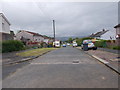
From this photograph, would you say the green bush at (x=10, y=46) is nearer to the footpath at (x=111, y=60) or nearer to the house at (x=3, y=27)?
the house at (x=3, y=27)

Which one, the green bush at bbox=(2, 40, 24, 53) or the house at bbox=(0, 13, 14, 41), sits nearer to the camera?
the green bush at bbox=(2, 40, 24, 53)

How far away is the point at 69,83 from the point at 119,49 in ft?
44.1

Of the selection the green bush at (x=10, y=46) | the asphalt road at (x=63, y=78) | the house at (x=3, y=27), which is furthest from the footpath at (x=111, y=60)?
the house at (x=3, y=27)

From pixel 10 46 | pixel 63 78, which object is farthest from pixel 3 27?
pixel 63 78

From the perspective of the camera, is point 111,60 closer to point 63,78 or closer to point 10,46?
point 63,78

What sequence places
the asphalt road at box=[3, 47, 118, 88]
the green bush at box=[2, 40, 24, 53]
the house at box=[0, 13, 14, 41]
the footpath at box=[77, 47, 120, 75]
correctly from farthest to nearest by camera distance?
the house at box=[0, 13, 14, 41]
the green bush at box=[2, 40, 24, 53]
the footpath at box=[77, 47, 120, 75]
the asphalt road at box=[3, 47, 118, 88]

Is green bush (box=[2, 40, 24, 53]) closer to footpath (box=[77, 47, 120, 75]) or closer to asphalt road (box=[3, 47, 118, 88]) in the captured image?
footpath (box=[77, 47, 120, 75])

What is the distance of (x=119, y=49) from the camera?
16344mm

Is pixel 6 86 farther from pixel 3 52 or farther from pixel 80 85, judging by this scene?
pixel 3 52

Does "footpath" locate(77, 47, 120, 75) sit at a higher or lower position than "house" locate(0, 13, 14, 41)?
lower

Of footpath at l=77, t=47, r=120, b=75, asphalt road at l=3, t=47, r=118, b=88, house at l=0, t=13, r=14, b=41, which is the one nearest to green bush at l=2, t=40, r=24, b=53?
house at l=0, t=13, r=14, b=41

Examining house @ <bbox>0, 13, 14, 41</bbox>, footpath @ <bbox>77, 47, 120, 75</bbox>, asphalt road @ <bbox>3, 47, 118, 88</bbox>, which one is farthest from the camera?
house @ <bbox>0, 13, 14, 41</bbox>

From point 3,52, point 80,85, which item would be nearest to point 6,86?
point 80,85

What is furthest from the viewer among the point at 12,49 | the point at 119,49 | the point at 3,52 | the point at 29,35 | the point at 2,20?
the point at 29,35
